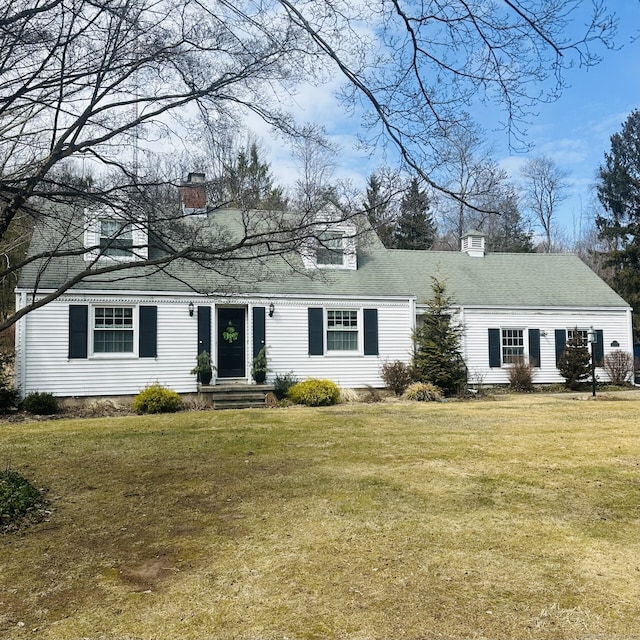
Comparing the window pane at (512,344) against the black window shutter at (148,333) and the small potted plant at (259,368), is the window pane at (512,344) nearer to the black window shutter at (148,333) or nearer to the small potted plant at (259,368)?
the small potted plant at (259,368)

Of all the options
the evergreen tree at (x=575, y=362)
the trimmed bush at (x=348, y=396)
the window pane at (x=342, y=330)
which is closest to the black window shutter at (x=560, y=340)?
the evergreen tree at (x=575, y=362)

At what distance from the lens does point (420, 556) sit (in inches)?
161

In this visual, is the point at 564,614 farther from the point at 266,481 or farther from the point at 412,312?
the point at 412,312

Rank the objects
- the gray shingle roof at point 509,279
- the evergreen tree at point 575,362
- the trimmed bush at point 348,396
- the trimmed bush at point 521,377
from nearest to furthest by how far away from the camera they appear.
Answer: the trimmed bush at point 348,396, the trimmed bush at point 521,377, the evergreen tree at point 575,362, the gray shingle roof at point 509,279

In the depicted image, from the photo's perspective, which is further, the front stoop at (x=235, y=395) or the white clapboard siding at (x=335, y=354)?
the white clapboard siding at (x=335, y=354)

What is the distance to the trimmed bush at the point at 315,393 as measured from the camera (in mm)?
14125

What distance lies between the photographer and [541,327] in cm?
1828

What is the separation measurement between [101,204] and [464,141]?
376 cm

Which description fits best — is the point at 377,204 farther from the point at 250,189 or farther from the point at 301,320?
the point at 301,320

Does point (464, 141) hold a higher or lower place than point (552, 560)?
higher

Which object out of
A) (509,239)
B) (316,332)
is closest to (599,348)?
(316,332)

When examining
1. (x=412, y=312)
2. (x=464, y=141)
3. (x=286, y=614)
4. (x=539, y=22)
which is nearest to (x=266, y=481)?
(x=286, y=614)

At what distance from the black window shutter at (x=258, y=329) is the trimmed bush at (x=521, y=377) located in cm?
807

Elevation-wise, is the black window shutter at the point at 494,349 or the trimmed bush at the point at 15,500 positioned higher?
the black window shutter at the point at 494,349
